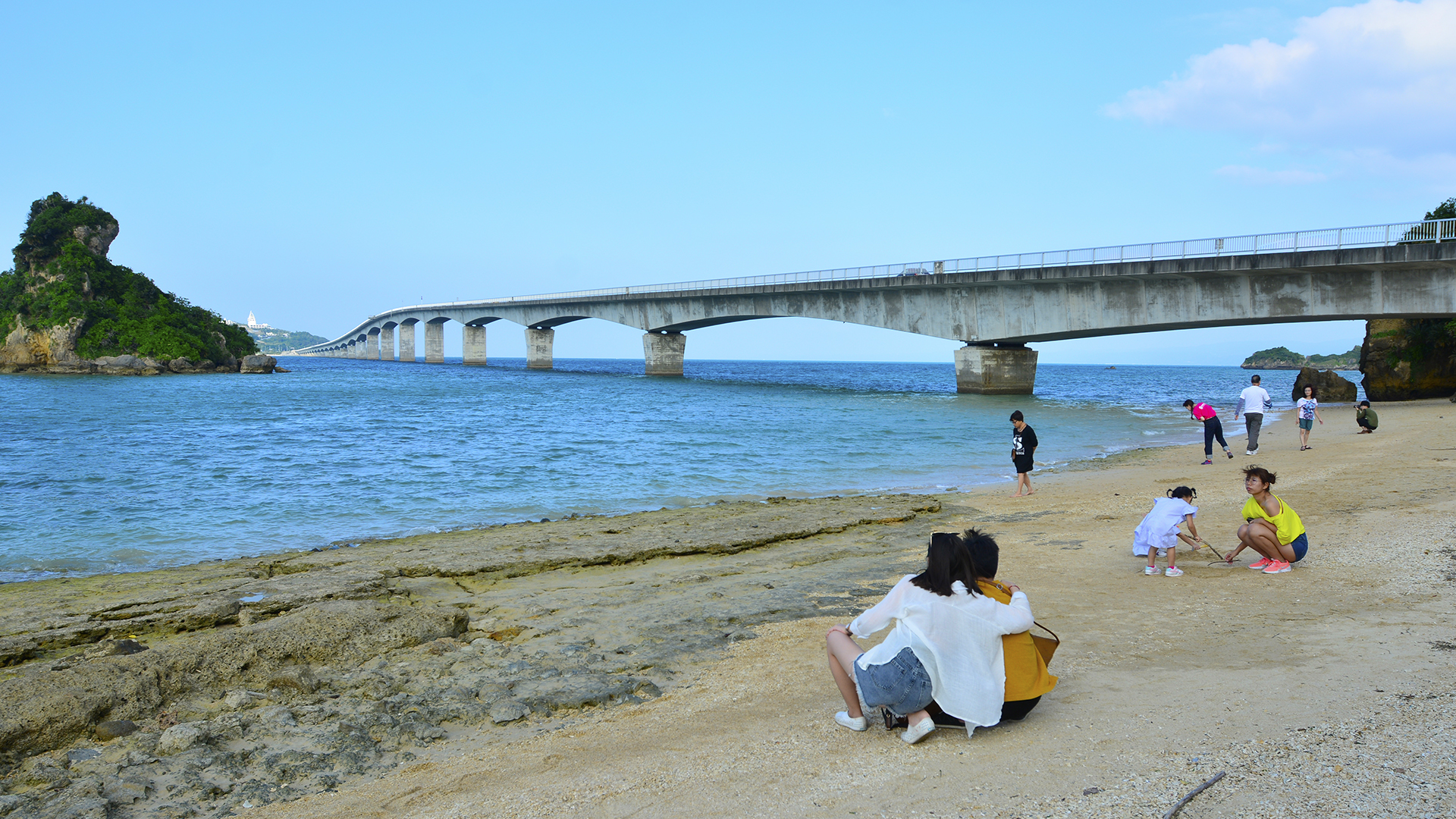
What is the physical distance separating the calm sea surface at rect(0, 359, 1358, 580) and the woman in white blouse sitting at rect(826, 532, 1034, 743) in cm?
1008

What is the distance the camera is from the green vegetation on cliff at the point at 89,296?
69688mm

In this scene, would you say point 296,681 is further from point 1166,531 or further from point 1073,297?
point 1073,297

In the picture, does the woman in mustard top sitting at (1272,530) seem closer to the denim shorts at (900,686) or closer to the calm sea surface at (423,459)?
the denim shorts at (900,686)

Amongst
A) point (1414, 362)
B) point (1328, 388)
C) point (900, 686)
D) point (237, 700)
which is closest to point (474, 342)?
point (1328, 388)

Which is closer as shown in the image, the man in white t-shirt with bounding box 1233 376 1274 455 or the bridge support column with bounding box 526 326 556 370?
the man in white t-shirt with bounding box 1233 376 1274 455

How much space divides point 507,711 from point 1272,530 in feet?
21.9

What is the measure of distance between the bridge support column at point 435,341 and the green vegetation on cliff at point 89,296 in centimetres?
4864

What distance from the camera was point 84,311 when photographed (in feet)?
227

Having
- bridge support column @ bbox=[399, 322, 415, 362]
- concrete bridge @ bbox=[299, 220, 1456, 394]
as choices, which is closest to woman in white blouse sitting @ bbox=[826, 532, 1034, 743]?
concrete bridge @ bbox=[299, 220, 1456, 394]

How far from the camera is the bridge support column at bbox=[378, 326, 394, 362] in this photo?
14350 cm

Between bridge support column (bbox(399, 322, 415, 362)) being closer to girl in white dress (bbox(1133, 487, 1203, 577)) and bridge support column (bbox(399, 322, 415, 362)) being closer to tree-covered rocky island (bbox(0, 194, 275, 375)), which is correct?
tree-covered rocky island (bbox(0, 194, 275, 375))

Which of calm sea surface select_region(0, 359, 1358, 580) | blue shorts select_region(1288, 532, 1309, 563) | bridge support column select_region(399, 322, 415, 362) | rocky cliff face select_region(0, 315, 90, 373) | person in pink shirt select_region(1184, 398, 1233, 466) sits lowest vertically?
calm sea surface select_region(0, 359, 1358, 580)

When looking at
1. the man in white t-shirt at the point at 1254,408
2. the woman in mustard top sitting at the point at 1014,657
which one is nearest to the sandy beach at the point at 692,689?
the woman in mustard top sitting at the point at 1014,657

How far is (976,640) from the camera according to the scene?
3967 millimetres
